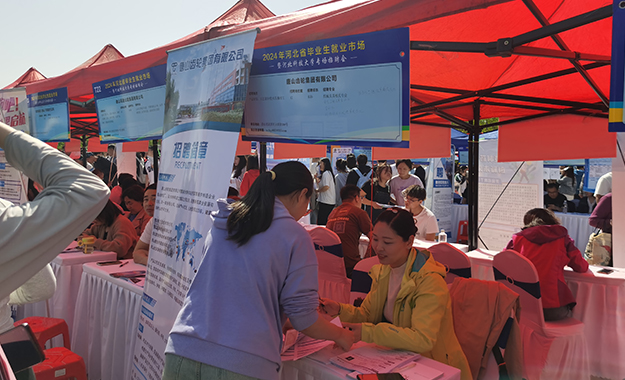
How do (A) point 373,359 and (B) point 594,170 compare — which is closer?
(A) point 373,359

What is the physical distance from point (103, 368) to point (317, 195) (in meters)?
6.24

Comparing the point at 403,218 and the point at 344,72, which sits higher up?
the point at 344,72

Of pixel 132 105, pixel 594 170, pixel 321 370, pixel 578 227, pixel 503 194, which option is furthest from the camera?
pixel 594 170

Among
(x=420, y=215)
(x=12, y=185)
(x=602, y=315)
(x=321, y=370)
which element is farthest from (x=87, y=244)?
(x=602, y=315)

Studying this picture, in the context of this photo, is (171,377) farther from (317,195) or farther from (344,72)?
(317,195)

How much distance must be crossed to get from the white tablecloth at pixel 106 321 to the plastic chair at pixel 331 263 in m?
1.53

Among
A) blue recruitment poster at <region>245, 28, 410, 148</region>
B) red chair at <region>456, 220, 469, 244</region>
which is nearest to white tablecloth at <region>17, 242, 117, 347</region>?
blue recruitment poster at <region>245, 28, 410, 148</region>

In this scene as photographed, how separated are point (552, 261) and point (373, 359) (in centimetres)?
233

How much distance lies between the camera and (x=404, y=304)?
2082 mm

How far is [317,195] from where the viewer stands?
29.5 ft

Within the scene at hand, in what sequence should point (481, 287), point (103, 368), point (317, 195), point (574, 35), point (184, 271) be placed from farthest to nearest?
point (317, 195) → point (574, 35) → point (103, 368) → point (481, 287) → point (184, 271)


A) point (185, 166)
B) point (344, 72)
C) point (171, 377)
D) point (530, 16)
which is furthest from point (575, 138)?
point (171, 377)

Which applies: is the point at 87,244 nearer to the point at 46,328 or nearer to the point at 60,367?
the point at 46,328

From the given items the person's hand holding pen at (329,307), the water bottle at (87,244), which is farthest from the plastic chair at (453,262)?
the water bottle at (87,244)
